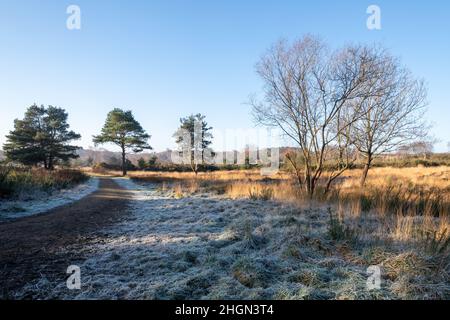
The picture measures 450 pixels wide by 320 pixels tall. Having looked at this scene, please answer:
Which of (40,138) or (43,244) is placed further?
(40,138)

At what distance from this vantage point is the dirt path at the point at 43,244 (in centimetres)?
323

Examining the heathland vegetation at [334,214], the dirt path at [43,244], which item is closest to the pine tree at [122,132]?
the heathland vegetation at [334,214]

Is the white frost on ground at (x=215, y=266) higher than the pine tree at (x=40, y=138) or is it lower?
lower

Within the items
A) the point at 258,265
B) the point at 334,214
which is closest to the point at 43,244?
the point at 258,265

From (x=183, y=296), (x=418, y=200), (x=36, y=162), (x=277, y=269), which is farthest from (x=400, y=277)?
(x=36, y=162)

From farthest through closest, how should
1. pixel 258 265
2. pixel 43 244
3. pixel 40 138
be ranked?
pixel 40 138
pixel 43 244
pixel 258 265

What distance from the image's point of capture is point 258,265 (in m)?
3.36

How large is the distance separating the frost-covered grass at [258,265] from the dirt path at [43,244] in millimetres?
253

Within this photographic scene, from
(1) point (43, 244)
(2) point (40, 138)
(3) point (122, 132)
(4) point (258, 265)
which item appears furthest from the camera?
(3) point (122, 132)

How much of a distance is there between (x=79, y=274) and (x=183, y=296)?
1.42 m

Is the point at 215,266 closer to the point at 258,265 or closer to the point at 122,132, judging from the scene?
the point at 258,265

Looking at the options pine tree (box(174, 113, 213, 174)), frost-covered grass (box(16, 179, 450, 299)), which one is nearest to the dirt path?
frost-covered grass (box(16, 179, 450, 299))

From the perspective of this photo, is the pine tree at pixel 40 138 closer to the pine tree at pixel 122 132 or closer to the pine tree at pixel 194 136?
the pine tree at pixel 122 132

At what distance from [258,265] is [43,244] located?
377cm
